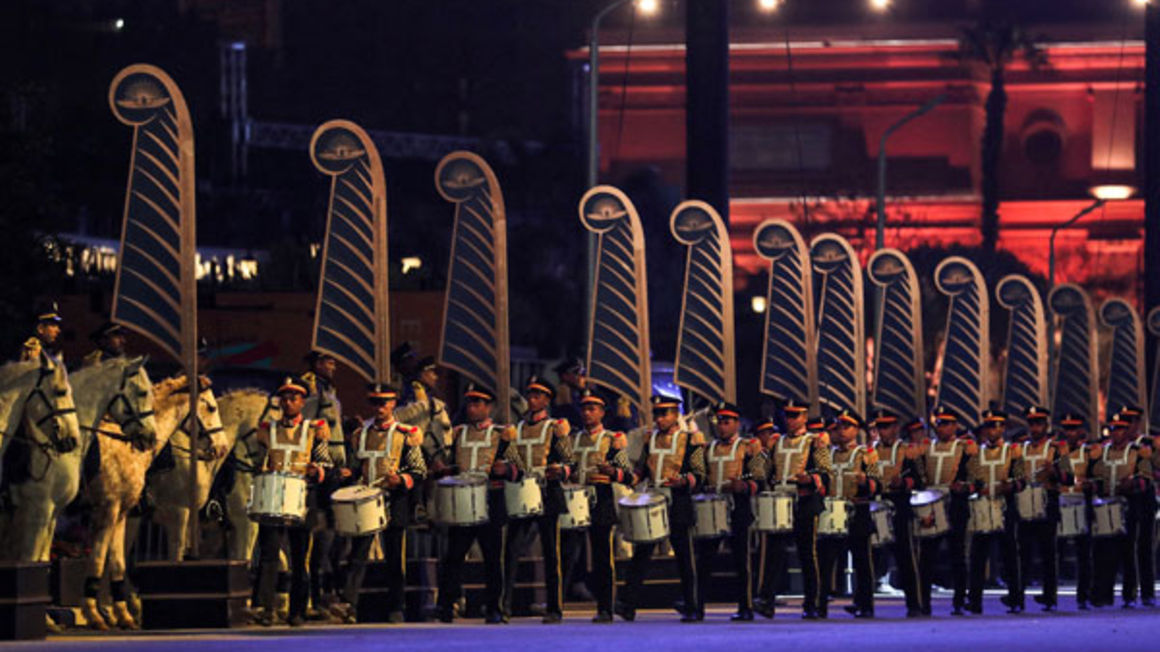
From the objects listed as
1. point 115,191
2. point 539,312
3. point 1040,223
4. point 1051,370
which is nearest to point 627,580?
point 539,312

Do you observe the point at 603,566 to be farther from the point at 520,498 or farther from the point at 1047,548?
the point at 1047,548

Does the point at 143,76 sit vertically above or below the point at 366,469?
above

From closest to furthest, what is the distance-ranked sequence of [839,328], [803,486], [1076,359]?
1. [803,486]
2. [839,328]
3. [1076,359]

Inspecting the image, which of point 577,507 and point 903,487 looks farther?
point 903,487

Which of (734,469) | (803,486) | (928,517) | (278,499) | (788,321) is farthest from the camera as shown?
(788,321)

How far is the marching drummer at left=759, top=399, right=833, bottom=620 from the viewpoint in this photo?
94.0ft

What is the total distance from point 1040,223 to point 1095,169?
12.2 feet

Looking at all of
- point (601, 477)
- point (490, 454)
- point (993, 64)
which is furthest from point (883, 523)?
point (993, 64)

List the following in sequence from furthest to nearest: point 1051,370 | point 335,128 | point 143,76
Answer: point 1051,370, point 335,128, point 143,76

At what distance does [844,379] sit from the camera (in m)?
37.1

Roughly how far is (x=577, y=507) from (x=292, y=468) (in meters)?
2.92

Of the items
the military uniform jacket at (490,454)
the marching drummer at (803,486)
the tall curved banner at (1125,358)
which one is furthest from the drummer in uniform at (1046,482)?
the tall curved banner at (1125,358)

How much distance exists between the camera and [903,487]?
29875 millimetres

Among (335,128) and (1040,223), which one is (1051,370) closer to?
(1040,223)
